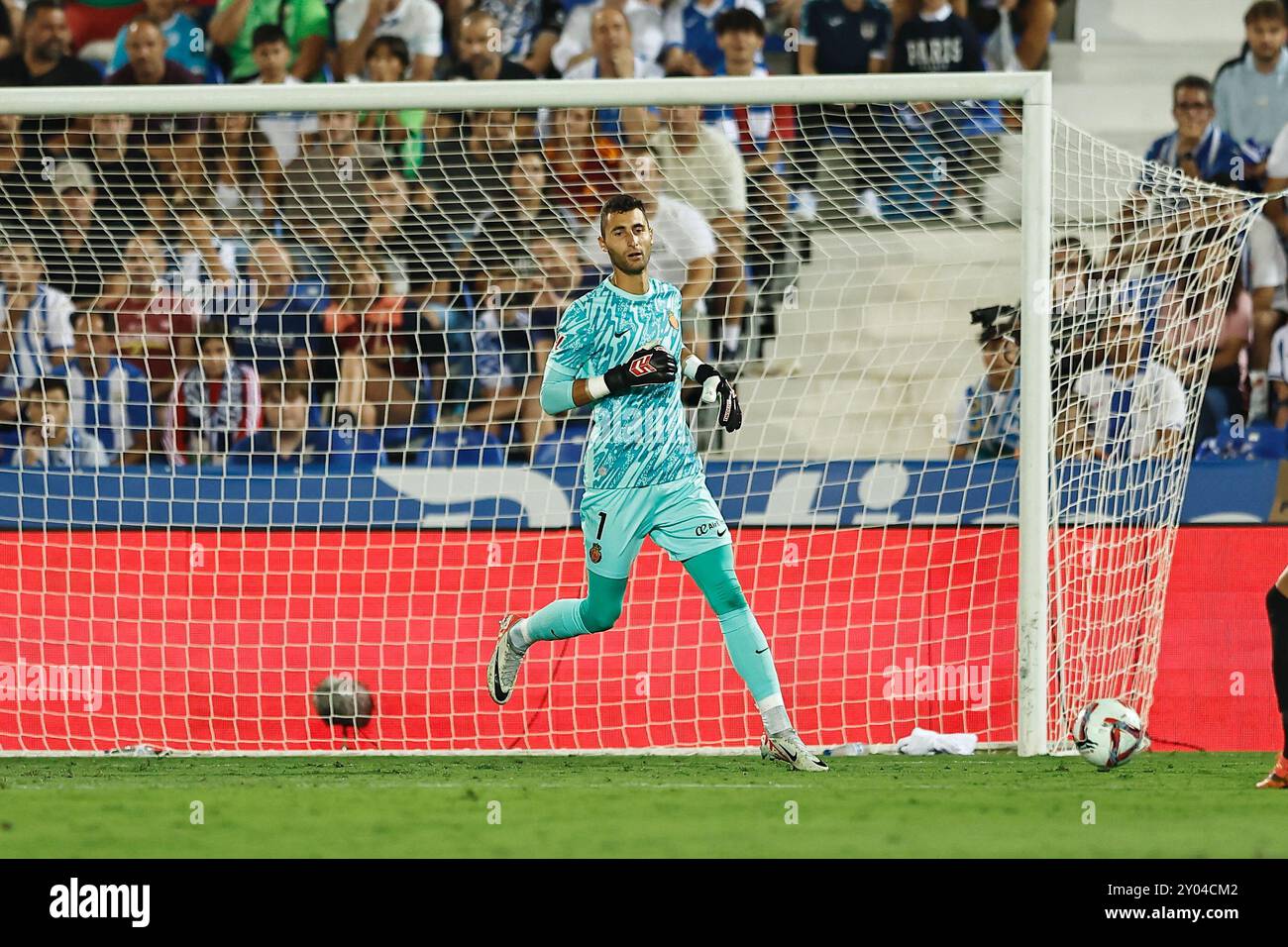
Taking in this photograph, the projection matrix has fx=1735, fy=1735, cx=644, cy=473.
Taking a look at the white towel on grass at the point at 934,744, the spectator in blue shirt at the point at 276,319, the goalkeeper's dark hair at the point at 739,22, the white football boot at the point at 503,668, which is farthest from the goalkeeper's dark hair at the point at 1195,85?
the white football boot at the point at 503,668

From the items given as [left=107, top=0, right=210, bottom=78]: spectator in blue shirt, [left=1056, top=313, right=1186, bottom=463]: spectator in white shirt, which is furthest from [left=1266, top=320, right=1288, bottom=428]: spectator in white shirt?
[left=107, top=0, right=210, bottom=78]: spectator in blue shirt

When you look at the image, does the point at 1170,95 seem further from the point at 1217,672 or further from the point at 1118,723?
the point at 1118,723

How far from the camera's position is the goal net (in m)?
7.45

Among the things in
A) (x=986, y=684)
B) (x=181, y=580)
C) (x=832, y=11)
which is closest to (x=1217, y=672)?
(x=986, y=684)

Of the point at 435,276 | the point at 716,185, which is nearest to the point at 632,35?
the point at 435,276

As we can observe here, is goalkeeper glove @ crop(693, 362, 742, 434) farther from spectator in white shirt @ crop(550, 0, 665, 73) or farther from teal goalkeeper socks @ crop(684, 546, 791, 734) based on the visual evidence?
spectator in white shirt @ crop(550, 0, 665, 73)

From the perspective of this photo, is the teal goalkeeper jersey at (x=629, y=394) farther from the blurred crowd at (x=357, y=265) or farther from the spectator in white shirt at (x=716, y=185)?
the spectator in white shirt at (x=716, y=185)

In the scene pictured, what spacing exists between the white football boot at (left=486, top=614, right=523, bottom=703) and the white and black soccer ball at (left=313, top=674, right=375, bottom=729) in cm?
106

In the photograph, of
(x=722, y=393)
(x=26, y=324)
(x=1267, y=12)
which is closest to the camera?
(x=722, y=393)

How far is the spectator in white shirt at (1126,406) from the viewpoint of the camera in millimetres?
7562

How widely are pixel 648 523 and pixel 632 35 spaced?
6.01m

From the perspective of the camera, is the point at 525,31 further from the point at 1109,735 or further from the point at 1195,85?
the point at 1109,735

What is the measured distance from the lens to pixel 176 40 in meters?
11.6

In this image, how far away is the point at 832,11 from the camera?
36.8 ft
